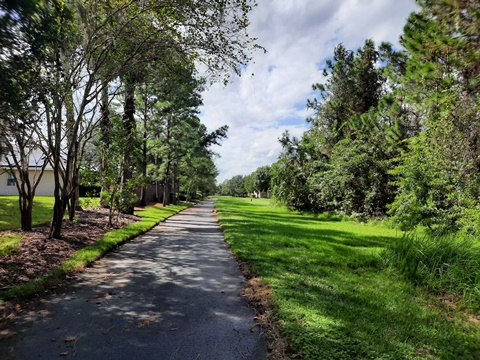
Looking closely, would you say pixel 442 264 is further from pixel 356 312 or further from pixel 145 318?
pixel 145 318

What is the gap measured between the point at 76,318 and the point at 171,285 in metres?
1.71

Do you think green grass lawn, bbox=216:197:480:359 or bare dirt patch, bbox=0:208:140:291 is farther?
bare dirt patch, bbox=0:208:140:291

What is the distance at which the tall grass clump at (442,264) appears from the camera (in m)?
5.35

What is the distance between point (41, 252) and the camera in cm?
708

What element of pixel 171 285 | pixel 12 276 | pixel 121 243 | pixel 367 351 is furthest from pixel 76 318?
pixel 121 243

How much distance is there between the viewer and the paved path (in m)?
3.19

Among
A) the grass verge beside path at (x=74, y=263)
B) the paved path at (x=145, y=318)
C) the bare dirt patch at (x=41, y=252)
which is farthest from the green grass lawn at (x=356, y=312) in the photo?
the bare dirt patch at (x=41, y=252)

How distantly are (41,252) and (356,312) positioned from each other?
6682 millimetres

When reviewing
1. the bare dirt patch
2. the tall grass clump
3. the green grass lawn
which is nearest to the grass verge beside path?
the bare dirt patch

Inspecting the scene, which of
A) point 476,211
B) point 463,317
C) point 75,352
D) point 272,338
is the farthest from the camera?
point 476,211

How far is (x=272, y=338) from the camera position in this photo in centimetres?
350

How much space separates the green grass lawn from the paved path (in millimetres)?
584

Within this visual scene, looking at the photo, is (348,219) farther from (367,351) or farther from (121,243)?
(367,351)

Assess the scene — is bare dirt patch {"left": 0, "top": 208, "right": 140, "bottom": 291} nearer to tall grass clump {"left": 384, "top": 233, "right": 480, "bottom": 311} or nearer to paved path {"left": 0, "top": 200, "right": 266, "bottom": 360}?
paved path {"left": 0, "top": 200, "right": 266, "bottom": 360}
